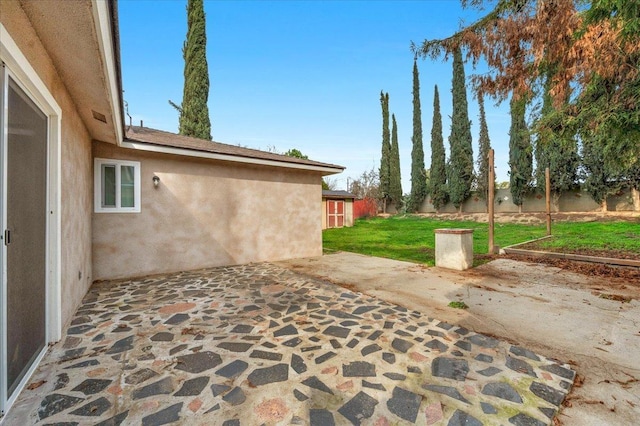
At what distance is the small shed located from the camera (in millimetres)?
19062

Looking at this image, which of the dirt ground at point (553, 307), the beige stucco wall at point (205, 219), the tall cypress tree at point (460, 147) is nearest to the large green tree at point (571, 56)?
the dirt ground at point (553, 307)

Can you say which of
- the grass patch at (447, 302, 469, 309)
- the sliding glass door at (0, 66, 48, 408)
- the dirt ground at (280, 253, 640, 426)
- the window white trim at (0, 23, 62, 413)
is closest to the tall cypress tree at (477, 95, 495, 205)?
the dirt ground at (280, 253, 640, 426)

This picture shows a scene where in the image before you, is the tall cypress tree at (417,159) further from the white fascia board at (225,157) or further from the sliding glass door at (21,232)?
the sliding glass door at (21,232)

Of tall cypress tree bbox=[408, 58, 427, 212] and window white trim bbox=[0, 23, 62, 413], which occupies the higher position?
tall cypress tree bbox=[408, 58, 427, 212]

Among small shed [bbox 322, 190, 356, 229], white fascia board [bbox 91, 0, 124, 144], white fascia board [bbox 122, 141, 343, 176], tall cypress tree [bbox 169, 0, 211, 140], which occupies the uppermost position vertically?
tall cypress tree [bbox 169, 0, 211, 140]

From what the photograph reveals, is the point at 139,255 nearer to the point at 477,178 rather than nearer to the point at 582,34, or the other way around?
the point at 582,34

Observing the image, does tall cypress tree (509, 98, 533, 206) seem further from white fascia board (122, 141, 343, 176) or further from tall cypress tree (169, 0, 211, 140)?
tall cypress tree (169, 0, 211, 140)

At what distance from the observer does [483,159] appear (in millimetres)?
24391

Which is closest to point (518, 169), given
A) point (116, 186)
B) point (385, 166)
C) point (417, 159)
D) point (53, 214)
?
point (417, 159)

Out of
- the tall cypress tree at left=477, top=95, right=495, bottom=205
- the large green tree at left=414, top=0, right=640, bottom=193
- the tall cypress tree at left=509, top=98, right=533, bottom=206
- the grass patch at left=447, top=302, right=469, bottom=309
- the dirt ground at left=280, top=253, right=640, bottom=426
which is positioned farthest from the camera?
the tall cypress tree at left=477, top=95, right=495, bottom=205

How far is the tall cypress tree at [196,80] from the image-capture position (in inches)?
571

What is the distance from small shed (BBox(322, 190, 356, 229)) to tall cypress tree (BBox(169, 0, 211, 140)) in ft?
28.5

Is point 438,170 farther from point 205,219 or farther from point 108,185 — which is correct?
point 108,185

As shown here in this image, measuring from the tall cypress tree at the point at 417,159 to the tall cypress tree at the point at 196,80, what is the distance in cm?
1969
